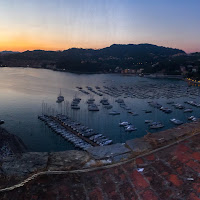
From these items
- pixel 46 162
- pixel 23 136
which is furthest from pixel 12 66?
pixel 46 162

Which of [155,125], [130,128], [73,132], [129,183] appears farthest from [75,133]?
[129,183]

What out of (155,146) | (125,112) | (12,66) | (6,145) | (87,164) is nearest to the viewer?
(87,164)

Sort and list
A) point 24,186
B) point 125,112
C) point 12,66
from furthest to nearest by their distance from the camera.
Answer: point 12,66 < point 125,112 < point 24,186

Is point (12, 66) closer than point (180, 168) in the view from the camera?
No

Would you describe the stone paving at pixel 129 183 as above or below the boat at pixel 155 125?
above

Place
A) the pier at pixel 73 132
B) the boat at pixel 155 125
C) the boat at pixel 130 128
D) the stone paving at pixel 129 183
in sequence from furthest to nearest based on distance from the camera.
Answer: the boat at pixel 155 125 → the boat at pixel 130 128 → the pier at pixel 73 132 → the stone paving at pixel 129 183

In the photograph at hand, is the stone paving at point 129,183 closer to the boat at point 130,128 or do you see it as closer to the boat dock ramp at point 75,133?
the boat dock ramp at point 75,133

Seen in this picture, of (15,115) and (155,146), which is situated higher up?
(155,146)

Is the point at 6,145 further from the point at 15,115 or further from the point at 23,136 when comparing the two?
the point at 15,115

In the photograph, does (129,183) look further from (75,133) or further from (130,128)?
(130,128)

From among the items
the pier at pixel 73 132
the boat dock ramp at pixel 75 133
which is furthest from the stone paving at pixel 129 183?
the pier at pixel 73 132
